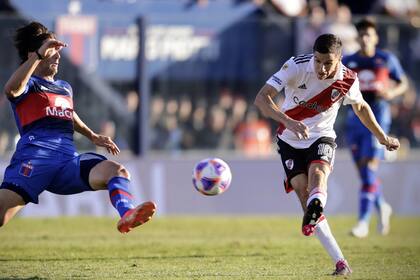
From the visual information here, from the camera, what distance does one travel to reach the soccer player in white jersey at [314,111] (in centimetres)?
851

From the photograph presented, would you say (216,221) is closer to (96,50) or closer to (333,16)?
(96,50)

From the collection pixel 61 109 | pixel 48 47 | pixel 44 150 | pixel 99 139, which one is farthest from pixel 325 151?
pixel 48 47

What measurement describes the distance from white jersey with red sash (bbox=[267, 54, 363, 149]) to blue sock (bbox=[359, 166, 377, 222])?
15.0 feet

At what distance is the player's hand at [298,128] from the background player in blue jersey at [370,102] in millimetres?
5308

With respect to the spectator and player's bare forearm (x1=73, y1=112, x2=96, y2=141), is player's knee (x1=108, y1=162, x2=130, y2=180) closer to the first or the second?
player's bare forearm (x1=73, y1=112, x2=96, y2=141)

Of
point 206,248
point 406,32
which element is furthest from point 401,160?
point 206,248

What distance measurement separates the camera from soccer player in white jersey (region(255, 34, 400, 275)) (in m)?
8.51

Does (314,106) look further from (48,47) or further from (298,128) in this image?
(48,47)

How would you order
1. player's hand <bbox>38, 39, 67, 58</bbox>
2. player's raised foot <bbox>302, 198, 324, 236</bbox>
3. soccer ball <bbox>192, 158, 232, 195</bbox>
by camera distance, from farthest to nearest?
soccer ball <bbox>192, 158, 232, 195</bbox> < player's raised foot <bbox>302, 198, 324, 236</bbox> < player's hand <bbox>38, 39, 67, 58</bbox>

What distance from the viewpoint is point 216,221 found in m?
15.6

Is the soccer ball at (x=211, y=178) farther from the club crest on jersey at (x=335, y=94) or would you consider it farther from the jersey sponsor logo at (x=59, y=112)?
the jersey sponsor logo at (x=59, y=112)

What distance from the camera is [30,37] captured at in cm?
852

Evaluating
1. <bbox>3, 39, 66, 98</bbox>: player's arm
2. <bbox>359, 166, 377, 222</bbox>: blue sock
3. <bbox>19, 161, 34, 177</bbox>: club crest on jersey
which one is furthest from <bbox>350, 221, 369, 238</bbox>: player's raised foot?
<bbox>3, 39, 66, 98</bbox>: player's arm

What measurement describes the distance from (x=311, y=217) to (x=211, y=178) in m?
1.92
